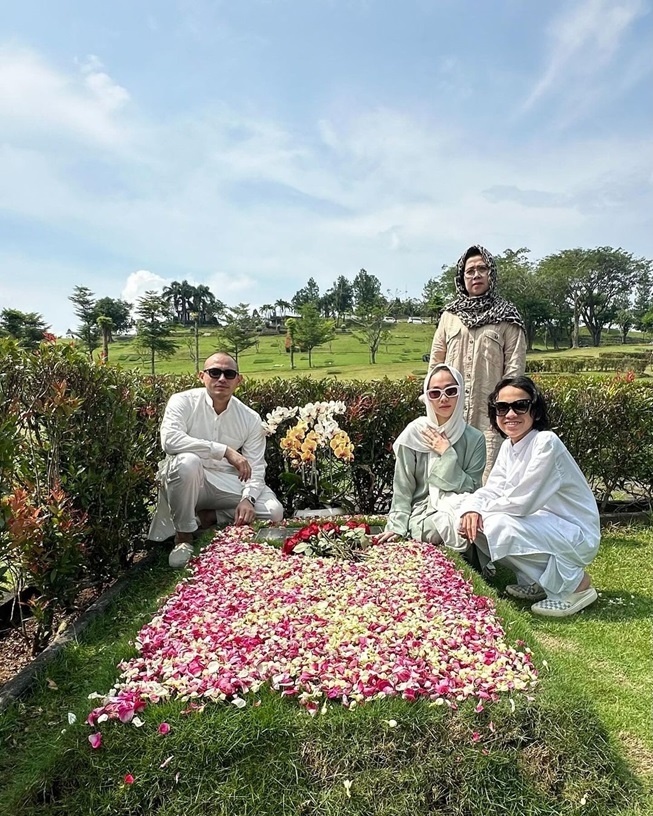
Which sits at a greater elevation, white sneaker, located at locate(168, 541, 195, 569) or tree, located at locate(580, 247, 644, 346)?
tree, located at locate(580, 247, 644, 346)

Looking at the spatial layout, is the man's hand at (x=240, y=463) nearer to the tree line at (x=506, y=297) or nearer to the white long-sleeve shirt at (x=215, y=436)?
the white long-sleeve shirt at (x=215, y=436)

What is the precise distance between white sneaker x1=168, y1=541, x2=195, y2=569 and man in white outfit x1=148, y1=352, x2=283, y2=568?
0.8 inches

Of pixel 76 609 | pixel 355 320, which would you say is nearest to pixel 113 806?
pixel 76 609

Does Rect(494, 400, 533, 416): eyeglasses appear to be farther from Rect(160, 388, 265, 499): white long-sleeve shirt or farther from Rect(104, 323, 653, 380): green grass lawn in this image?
Rect(104, 323, 653, 380): green grass lawn

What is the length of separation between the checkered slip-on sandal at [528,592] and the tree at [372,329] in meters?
51.1

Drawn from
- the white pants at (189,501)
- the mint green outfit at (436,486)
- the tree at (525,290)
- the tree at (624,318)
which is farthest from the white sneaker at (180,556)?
the tree at (624,318)

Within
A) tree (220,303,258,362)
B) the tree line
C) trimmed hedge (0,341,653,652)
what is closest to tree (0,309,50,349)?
the tree line

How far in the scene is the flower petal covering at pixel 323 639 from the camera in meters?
2.46

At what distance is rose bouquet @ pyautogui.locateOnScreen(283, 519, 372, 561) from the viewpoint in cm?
415

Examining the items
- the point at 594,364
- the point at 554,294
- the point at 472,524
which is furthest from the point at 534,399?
the point at 554,294

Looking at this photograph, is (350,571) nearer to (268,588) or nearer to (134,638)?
(268,588)

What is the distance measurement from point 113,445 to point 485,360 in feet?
10.3

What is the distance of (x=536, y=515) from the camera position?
153 inches

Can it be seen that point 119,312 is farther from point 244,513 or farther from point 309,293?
point 244,513
